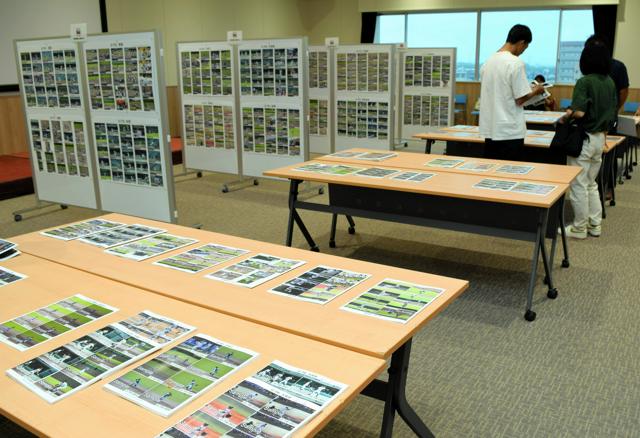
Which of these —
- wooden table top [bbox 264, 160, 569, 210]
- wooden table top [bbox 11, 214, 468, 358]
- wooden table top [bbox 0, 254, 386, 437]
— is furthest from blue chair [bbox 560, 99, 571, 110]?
wooden table top [bbox 0, 254, 386, 437]

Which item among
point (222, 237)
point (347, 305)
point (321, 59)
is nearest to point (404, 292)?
point (347, 305)

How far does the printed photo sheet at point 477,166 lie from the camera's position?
150 inches

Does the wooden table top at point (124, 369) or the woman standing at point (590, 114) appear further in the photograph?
the woman standing at point (590, 114)

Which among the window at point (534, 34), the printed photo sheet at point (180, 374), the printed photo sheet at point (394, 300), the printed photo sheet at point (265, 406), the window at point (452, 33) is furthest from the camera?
the window at point (452, 33)

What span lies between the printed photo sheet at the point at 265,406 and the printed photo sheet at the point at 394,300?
0.38 meters

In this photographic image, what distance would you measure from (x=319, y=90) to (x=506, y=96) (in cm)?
362

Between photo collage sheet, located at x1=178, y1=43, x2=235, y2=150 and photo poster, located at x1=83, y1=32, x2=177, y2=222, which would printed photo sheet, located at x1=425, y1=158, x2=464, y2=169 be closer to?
photo poster, located at x1=83, y1=32, x2=177, y2=222

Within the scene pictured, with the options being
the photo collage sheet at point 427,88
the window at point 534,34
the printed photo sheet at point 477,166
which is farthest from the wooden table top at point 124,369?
the window at point 534,34

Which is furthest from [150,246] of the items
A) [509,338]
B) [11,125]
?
[11,125]

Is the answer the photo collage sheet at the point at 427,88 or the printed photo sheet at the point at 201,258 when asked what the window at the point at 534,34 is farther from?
the printed photo sheet at the point at 201,258

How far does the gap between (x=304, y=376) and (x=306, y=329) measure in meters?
0.24

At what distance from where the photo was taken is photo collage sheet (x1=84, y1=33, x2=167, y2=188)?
4.36m

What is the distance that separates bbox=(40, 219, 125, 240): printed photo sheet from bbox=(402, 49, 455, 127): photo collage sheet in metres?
6.06

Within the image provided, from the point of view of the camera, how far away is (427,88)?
821 cm
